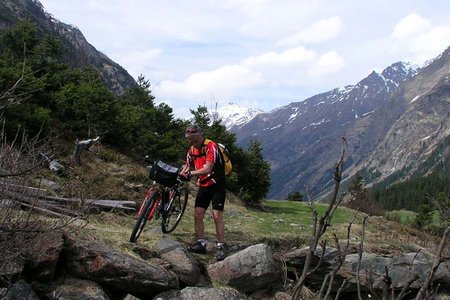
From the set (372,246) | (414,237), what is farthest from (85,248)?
(414,237)

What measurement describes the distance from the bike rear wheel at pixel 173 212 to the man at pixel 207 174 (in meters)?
0.75

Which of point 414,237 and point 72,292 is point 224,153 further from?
point 414,237

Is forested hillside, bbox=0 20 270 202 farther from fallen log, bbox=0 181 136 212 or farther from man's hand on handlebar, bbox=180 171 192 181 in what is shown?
man's hand on handlebar, bbox=180 171 192 181

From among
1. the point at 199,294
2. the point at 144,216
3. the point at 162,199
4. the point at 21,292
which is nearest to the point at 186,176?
the point at 162,199

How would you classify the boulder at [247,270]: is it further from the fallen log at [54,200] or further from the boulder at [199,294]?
the fallen log at [54,200]

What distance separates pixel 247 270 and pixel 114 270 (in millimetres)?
2333

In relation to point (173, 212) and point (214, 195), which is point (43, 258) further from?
point (173, 212)

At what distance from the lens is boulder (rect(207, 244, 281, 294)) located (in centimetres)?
842

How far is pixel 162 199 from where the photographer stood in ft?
31.0

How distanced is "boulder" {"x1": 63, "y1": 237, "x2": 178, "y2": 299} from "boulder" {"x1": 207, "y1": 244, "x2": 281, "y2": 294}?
104cm

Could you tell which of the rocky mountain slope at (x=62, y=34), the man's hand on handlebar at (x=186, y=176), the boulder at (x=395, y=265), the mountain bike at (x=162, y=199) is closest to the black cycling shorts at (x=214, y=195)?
the man's hand on handlebar at (x=186, y=176)

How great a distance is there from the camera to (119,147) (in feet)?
74.3

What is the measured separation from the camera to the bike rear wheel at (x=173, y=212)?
964 cm

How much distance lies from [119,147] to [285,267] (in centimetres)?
1474
